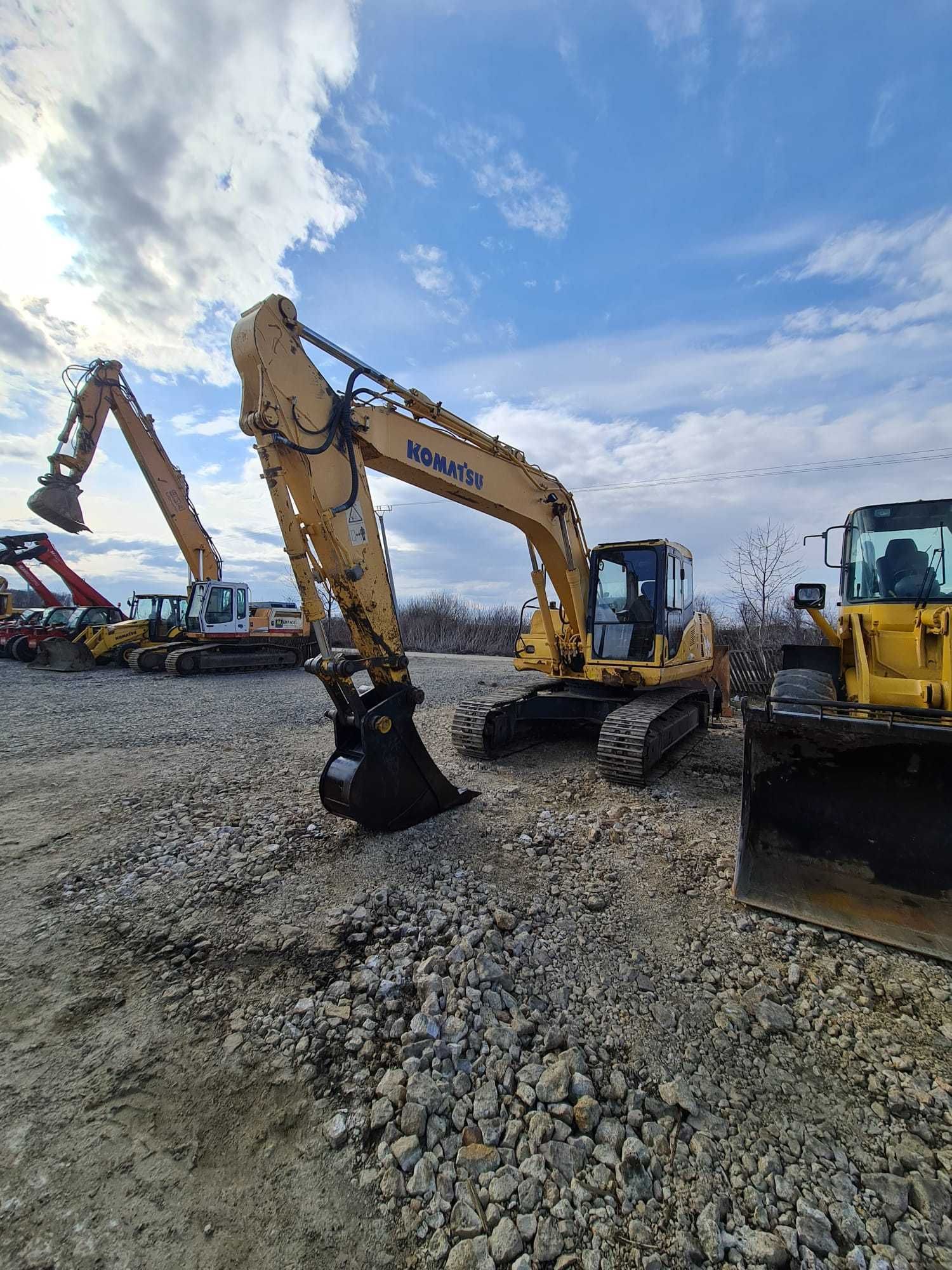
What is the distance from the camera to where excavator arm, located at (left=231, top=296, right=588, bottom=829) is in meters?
4.25

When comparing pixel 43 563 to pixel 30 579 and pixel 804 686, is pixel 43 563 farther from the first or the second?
pixel 804 686

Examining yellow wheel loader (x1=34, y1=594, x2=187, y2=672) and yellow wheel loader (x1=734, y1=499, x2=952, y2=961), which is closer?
yellow wheel loader (x1=734, y1=499, x2=952, y2=961)

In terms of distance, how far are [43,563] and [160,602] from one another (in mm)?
5968

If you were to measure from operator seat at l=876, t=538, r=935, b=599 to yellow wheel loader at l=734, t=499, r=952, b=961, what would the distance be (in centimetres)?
1

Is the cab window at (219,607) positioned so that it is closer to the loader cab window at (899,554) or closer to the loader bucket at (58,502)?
the loader bucket at (58,502)

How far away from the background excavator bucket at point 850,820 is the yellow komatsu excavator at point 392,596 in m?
1.83

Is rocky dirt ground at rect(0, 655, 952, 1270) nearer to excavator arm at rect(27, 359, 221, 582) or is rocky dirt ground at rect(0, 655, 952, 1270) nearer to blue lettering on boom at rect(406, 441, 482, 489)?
blue lettering on boom at rect(406, 441, 482, 489)

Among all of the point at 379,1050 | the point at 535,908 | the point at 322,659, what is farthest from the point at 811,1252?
the point at 322,659

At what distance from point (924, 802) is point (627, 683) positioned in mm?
3340

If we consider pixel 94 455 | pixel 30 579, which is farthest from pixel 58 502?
pixel 30 579

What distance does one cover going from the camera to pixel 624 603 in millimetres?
6953

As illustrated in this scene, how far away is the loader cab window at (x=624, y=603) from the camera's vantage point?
22.2 ft

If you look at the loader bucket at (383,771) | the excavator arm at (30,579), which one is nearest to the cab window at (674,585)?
the loader bucket at (383,771)

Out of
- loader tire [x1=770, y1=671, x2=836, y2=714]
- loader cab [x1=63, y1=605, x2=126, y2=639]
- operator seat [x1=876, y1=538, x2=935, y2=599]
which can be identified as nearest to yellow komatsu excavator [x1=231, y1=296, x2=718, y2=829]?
loader tire [x1=770, y1=671, x2=836, y2=714]
